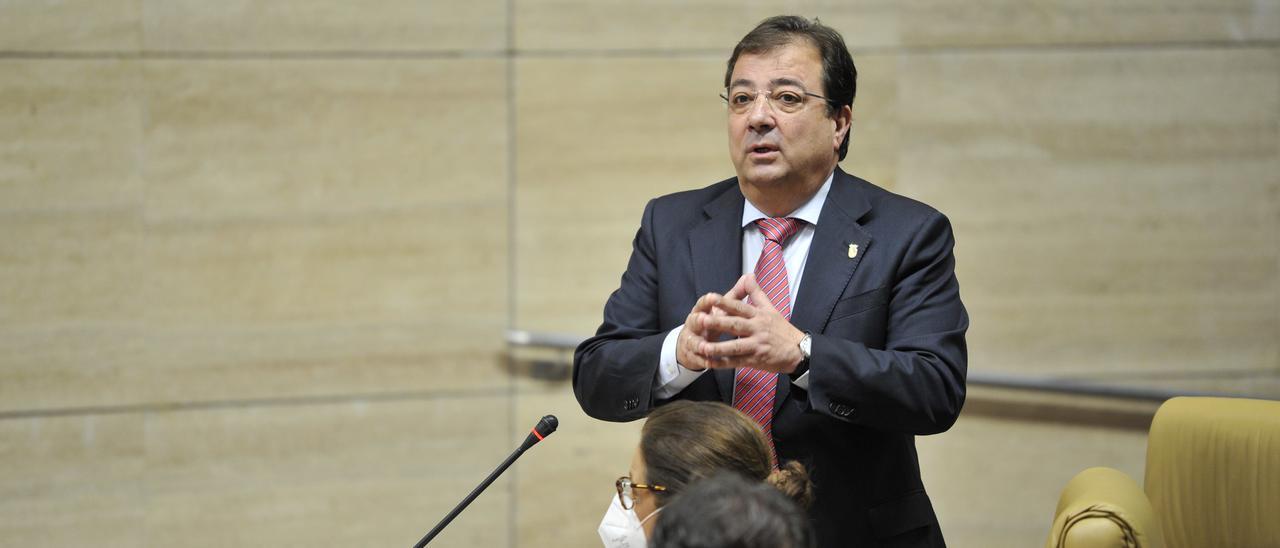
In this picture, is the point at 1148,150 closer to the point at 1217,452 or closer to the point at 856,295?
the point at 1217,452

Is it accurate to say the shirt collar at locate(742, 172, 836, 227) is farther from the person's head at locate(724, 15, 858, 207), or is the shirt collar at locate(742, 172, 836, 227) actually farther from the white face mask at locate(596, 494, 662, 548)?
the white face mask at locate(596, 494, 662, 548)

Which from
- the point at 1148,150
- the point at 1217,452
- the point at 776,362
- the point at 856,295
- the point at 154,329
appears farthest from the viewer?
the point at 1148,150

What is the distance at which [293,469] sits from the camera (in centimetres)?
350

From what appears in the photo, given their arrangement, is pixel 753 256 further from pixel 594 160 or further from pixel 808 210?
pixel 594 160

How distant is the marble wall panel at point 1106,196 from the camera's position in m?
3.60

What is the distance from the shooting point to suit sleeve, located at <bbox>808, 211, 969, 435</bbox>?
5.83 feet

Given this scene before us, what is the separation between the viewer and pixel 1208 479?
2.34 m

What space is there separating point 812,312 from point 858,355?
0.18 m

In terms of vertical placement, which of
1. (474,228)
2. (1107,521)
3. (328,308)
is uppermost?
(474,228)

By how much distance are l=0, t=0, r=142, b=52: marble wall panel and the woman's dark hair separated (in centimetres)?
235

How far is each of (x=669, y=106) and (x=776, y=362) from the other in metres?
1.88

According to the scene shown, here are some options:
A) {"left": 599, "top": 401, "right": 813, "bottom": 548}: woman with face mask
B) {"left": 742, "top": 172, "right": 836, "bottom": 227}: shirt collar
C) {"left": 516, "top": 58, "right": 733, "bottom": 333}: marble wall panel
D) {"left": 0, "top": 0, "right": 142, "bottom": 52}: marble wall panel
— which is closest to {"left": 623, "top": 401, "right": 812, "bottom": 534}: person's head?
{"left": 599, "top": 401, "right": 813, "bottom": 548}: woman with face mask

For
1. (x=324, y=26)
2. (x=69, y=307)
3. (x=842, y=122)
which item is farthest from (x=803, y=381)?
(x=69, y=307)

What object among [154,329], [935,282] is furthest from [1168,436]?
[154,329]
